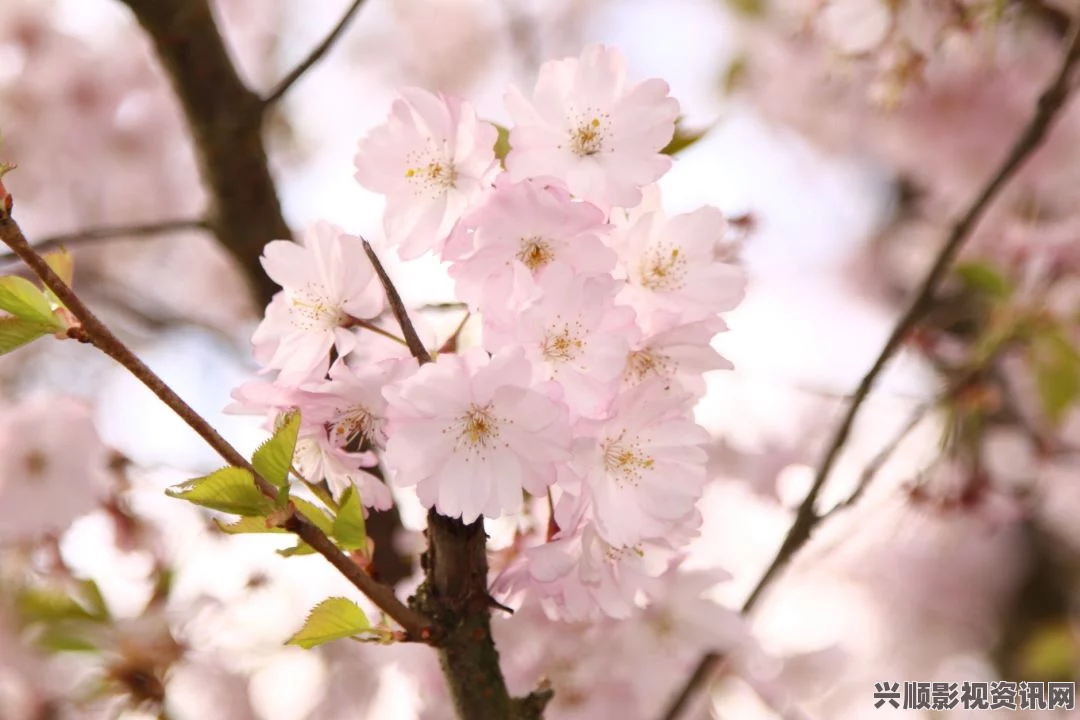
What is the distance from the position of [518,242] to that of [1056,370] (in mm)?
900

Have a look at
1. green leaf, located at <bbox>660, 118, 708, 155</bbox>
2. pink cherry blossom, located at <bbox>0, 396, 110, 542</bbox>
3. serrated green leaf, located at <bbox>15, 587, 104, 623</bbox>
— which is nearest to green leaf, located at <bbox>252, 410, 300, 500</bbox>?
green leaf, located at <bbox>660, 118, 708, 155</bbox>

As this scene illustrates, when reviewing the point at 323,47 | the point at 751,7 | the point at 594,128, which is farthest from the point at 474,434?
the point at 751,7

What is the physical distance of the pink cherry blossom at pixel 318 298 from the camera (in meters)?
0.52

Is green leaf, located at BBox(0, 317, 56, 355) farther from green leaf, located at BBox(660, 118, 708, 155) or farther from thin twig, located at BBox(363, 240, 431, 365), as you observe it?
green leaf, located at BBox(660, 118, 708, 155)

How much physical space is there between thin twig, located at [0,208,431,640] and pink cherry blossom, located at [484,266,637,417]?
0.12 metres

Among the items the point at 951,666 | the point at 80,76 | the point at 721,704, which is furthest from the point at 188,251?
the point at 951,666

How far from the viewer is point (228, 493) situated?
1.48 feet

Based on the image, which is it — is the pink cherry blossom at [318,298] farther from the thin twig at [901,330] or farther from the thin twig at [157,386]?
the thin twig at [901,330]

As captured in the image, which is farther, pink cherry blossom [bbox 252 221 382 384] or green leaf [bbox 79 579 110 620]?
green leaf [bbox 79 579 110 620]

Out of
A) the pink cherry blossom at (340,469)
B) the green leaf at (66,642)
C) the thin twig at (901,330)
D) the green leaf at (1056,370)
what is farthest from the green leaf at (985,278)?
the green leaf at (66,642)

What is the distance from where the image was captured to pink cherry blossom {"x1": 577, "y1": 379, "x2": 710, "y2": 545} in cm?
49

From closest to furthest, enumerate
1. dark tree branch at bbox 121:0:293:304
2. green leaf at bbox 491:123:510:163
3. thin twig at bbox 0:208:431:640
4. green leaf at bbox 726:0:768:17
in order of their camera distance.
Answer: thin twig at bbox 0:208:431:640 < green leaf at bbox 491:123:510:163 < dark tree branch at bbox 121:0:293:304 < green leaf at bbox 726:0:768:17

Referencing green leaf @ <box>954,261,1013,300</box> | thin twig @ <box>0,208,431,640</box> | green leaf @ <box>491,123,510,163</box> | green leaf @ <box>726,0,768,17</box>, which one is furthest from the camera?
green leaf @ <box>726,0,768,17</box>

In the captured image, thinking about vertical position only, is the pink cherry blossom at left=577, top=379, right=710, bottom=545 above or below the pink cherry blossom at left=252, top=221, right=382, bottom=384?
below
